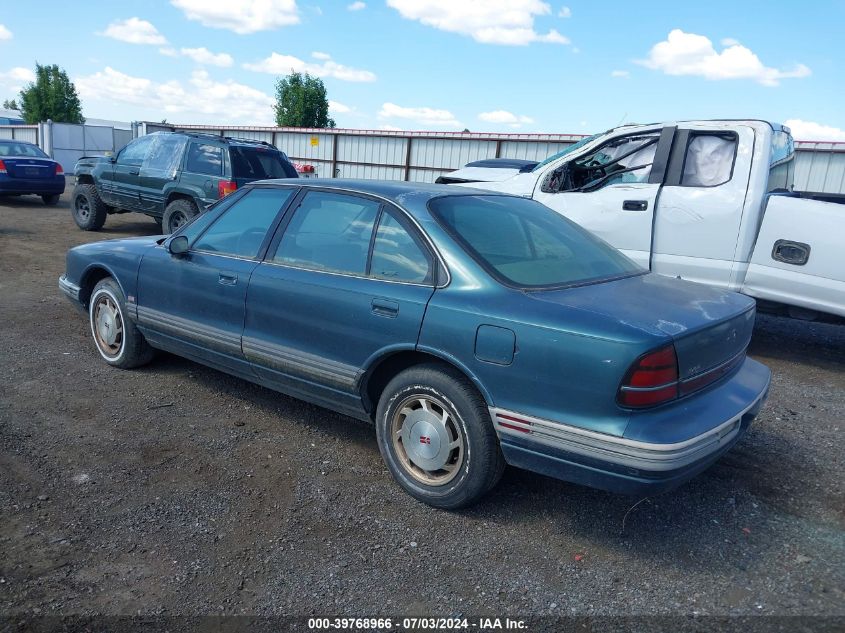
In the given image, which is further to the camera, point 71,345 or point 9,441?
point 71,345

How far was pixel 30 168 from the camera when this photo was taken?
14516mm

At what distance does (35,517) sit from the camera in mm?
2961

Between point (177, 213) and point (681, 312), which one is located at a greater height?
point (681, 312)

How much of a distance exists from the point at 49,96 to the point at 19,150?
33009mm

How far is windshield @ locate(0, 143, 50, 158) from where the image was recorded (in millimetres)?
14305

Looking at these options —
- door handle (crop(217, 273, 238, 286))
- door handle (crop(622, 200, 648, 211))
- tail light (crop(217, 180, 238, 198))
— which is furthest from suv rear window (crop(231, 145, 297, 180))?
door handle (crop(217, 273, 238, 286))

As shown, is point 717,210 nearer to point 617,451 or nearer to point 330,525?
point 617,451

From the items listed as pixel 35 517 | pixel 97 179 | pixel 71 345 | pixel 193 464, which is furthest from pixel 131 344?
pixel 97 179

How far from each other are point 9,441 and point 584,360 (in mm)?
3148

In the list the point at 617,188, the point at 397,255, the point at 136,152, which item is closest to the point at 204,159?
the point at 136,152

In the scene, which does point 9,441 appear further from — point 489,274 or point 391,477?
point 489,274

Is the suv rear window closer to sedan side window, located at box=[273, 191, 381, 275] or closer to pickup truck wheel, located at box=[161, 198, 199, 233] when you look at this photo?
pickup truck wheel, located at box=[161, 198, 199, 233]

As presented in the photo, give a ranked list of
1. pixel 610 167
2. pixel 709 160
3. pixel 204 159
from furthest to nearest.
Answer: pixel 204 159 → pixel 610 167 → pixel 709 160

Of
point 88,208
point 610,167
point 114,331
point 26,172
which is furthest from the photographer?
point 26,172
